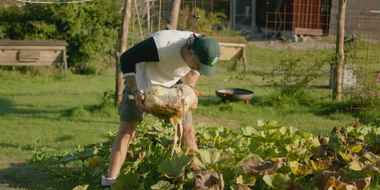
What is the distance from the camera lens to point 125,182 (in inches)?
141

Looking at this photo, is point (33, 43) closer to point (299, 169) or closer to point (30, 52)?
point (30, 52)

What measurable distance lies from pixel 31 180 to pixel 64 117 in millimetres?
2858

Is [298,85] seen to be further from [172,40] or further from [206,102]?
[172,40]

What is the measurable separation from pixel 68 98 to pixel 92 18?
3858 millimetres

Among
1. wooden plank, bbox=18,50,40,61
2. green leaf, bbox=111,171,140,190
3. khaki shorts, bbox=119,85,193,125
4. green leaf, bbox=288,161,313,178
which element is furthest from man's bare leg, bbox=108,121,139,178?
wooden plank, bbox=18,50,40,61

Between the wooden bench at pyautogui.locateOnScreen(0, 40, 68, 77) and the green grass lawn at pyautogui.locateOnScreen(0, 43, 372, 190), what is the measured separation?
0.38 m

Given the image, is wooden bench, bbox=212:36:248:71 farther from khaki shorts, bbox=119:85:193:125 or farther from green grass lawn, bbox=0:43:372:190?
khaki shorts, bbox=119:85:193:125

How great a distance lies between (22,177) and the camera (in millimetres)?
4387

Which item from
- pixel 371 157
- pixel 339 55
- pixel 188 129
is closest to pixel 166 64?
pixel 188 129

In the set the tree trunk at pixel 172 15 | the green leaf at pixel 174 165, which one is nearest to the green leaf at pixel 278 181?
the green leaf at pixel 174 165

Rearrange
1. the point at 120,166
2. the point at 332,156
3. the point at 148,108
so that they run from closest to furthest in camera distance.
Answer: the point at 148,108
the point at 120,166
the point at 332,156

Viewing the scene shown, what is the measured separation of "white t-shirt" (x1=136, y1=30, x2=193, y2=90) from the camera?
3375 mm

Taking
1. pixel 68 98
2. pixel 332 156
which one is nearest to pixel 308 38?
pixel 68 98

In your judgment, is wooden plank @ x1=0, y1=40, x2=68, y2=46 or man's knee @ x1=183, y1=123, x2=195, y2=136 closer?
man's knee @ x1=183, y1=123, x2=195, y2=136
